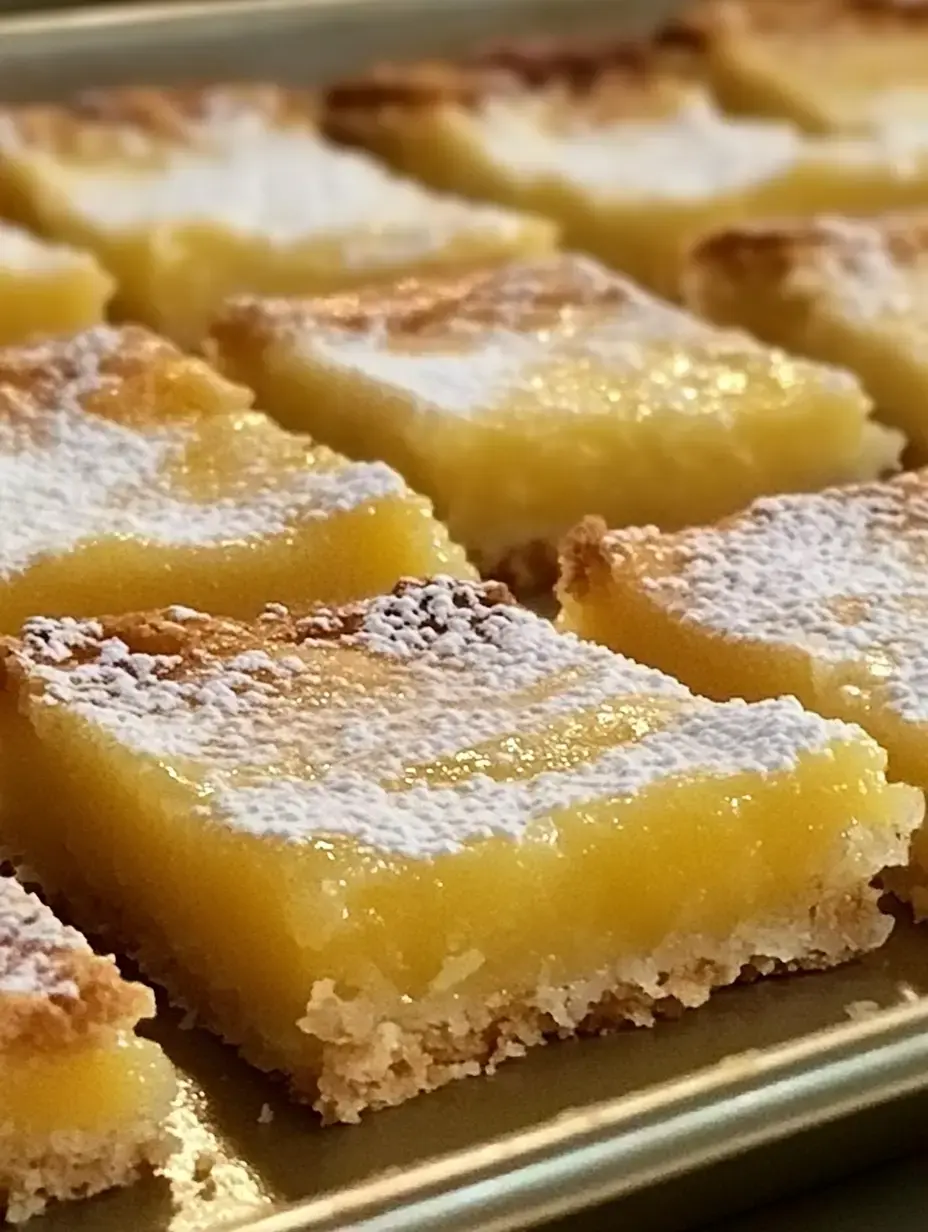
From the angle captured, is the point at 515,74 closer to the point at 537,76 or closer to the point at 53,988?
the point at 537,76

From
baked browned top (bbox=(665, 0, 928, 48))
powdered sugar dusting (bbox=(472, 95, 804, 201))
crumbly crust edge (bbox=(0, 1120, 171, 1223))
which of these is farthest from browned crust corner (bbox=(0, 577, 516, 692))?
baked browned top (bbox=(665, 0, 928, 48))

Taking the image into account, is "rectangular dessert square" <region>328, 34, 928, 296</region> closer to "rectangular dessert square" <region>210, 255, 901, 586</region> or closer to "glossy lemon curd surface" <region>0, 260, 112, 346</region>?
"rectangular dessert square" <region>210, 255, 901, 586</region>

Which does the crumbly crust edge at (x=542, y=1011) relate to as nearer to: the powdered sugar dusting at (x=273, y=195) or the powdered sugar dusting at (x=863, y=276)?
the powdered sugar dusting at (x=863, y=276)

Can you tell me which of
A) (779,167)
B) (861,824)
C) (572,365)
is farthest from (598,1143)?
(779,167)

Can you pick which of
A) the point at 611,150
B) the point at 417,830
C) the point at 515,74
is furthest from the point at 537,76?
the point at 417,830

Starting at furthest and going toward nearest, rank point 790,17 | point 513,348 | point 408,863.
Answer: point 790,17 < point 513,348 < point 408,863

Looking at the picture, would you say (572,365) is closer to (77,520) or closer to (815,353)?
(815,353)

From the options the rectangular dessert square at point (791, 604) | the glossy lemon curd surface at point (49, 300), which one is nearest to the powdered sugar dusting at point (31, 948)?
the rectangular dessert square at point (791, 604)
